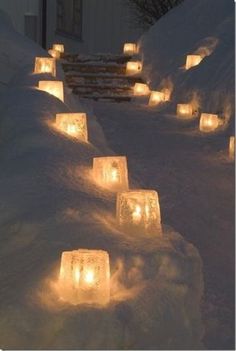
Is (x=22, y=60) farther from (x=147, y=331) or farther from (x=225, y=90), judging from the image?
(x=147, y=331)

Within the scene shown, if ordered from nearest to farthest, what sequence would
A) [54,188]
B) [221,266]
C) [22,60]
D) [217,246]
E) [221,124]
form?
[54,188] → [221,266] → [217,246] → [221,124] → [22,60]

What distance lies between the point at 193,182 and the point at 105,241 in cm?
350

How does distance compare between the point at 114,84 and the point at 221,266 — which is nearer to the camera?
the point at 221,266

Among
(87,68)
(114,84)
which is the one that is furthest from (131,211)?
(87,68)

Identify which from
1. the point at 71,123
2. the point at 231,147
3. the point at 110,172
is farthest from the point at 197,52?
the point at 110,172

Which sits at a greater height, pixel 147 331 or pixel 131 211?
pixel 131 211

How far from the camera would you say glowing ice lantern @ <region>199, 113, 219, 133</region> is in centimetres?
975

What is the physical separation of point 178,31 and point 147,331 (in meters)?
11.3

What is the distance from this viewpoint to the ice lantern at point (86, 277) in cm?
384

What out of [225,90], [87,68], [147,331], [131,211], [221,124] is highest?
[87,68]

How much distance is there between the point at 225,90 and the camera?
33.2 feet

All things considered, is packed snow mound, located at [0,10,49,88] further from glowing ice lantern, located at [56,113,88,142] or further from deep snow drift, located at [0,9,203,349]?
deep snow drift, located at [0,9,203,349]

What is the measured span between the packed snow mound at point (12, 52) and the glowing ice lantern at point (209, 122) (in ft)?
11.5

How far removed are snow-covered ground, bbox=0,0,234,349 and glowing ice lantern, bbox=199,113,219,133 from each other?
971 millimetres
